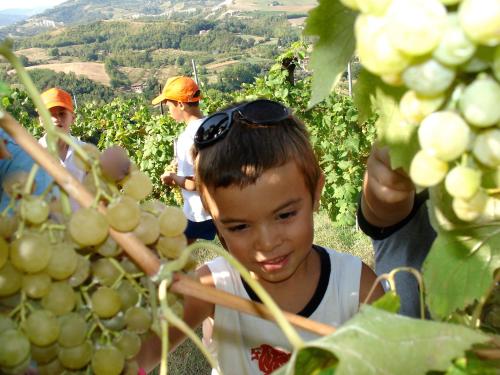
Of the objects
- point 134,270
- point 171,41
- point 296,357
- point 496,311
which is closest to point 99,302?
point 134,270

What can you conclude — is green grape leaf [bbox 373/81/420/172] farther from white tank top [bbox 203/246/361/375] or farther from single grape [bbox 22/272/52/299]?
white tank top [bbox 203/246/361/375]

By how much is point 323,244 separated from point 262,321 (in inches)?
166

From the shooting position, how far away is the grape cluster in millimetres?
574

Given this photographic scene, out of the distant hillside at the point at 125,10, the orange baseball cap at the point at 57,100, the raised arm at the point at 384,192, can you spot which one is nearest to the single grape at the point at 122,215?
the raised arm at the point at 384,192

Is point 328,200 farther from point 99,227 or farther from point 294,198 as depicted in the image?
point 99,227

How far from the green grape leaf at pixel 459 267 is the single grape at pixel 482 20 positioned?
0.42 metres

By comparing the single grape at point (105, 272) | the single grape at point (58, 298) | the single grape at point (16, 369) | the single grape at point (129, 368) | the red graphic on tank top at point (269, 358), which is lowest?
the red graphic on tank top at point (269, 358)

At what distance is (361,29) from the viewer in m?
0.45

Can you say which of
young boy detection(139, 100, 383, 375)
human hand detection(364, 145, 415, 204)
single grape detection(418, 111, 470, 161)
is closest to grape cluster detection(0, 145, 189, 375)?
single grape detection(418, 111, 470, 161)

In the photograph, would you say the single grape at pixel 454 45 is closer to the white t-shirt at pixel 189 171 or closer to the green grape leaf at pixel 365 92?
the green grape leaf at pixel 365 92

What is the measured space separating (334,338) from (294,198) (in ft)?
3.53

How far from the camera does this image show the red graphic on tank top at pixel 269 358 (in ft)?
5.49

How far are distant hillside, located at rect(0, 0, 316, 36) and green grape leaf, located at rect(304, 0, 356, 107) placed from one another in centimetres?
7878

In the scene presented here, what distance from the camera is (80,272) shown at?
616mm
